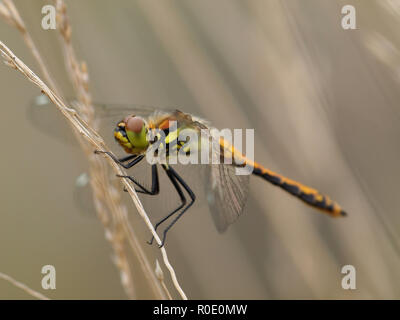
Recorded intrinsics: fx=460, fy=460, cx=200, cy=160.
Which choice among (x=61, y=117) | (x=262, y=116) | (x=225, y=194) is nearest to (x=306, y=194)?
(x=225, y=194)

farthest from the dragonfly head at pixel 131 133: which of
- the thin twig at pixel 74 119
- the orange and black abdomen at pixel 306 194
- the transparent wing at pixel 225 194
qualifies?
the orange and black abdomen at pixel 306 194

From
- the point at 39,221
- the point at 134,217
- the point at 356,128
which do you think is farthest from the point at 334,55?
the point at 39,221

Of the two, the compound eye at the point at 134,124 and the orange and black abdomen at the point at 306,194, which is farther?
the orange and black abdomen at the point at 306,194

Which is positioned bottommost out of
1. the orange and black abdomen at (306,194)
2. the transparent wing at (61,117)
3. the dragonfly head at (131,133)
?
the orange and black abdomen at (306,194)

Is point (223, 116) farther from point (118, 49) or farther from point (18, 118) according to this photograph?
point (18, 118)

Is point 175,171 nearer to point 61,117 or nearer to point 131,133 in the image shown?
point 131,133

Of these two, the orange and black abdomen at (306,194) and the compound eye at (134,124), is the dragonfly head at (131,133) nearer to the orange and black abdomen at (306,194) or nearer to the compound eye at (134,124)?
the compound eye at (134,124)

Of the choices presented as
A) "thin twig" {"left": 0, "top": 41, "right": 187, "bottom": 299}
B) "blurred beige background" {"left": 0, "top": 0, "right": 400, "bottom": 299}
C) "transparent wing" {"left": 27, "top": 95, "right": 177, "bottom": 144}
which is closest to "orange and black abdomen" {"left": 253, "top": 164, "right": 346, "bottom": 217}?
"blurred beige background" {"left": 0, "top": 0, "right": 400, "bottom": 299}
